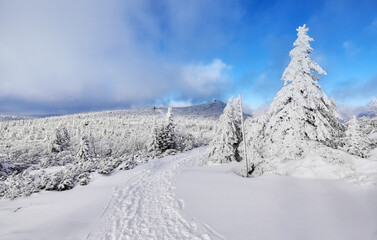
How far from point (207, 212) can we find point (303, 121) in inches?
343

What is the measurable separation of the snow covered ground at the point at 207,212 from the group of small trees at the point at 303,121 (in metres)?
2.56

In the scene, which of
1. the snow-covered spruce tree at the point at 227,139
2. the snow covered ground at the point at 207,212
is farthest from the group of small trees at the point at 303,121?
the snow-covered spruce tree at the point at 227,139

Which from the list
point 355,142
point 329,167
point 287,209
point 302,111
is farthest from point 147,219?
point 355,142

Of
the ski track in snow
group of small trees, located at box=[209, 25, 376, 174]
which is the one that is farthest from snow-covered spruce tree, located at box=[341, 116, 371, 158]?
the ski track in snow

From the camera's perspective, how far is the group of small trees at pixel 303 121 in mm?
10734

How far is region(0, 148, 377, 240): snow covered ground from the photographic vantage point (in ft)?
17.3

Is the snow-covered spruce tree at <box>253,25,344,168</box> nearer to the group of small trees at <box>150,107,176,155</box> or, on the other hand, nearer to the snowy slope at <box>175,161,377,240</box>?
the snowy slope at <box>175,161,377,240</box>

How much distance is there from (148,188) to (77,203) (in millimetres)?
3770

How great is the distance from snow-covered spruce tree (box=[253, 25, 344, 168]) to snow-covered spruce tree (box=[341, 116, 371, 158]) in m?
0.57

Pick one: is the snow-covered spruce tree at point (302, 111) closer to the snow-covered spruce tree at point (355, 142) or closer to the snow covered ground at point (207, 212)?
the snow-covered spruce tree at point (355, 142)

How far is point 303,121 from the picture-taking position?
36.2 ft

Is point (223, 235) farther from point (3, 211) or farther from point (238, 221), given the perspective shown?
point (3, 211)

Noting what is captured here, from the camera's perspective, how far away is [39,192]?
10.4 meters

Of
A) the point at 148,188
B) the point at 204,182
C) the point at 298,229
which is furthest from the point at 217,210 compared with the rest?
the point at 148,188
